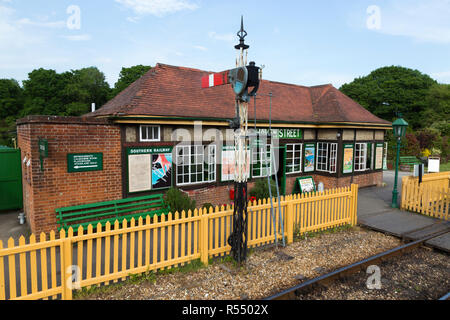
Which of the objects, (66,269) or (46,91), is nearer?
(66,269)

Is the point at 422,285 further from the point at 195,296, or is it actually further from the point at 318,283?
the point at 195,296

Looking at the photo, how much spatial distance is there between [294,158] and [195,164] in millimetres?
5407

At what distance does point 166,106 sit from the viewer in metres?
9.90

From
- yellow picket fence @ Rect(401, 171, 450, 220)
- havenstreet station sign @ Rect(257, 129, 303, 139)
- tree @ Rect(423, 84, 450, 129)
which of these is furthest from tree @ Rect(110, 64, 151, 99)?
tree @ Rect(423, 84, 450, 129)

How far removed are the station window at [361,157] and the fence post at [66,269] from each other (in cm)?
1355

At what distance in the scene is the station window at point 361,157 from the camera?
14.6 m

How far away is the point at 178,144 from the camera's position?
9.95 meters

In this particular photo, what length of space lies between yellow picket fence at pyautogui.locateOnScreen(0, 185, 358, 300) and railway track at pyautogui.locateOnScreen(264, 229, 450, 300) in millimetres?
1741

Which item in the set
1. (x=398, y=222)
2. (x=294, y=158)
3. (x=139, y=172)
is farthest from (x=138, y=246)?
(x=294, y=158)

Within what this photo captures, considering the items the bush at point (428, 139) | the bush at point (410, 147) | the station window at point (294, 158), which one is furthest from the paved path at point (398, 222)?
the bush at point (428, 139)

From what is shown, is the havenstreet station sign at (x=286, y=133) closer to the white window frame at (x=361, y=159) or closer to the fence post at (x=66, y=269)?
the white window frame at (x=361, y=159)

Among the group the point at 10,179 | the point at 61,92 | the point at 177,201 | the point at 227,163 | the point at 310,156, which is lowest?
the point at 177,201

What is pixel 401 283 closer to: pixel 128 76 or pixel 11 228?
pixel 11 228
